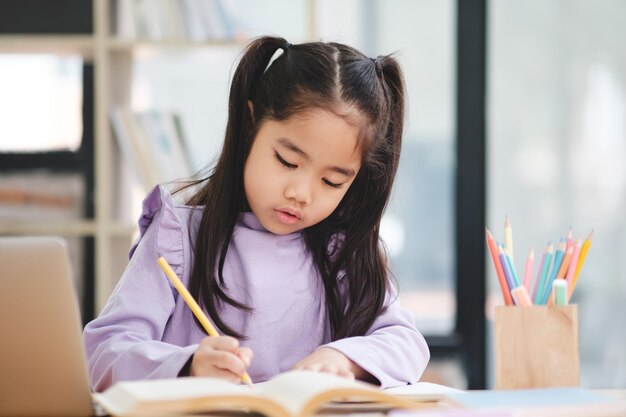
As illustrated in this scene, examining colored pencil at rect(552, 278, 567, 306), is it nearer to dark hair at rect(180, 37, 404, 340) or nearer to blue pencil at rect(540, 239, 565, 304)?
blue pencil at rect(540, 239, 565, 304)

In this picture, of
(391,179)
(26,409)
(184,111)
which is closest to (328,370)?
(26,409)

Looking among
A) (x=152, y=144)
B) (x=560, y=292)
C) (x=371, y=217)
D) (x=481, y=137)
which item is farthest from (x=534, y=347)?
(x=481, y=137)

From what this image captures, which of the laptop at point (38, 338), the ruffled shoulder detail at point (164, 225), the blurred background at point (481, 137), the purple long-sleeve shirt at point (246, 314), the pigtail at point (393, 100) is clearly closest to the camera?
the laptop at point (38, 338)

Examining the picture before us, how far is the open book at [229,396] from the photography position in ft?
2.84

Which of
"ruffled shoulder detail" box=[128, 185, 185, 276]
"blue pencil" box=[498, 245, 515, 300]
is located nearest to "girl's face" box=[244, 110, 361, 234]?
"ruffled shoulder detail" box=[128, 185, 185, 276]

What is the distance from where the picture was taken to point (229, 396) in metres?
0.88

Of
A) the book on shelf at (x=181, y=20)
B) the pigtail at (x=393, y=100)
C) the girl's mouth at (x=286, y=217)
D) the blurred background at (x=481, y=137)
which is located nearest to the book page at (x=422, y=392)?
the girl's mouth at (x=286, y=217)

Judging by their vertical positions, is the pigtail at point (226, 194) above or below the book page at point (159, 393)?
above

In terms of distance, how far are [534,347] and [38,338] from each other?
0.52 m

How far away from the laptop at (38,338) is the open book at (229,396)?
0.04 metres

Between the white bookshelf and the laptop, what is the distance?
5.62ft

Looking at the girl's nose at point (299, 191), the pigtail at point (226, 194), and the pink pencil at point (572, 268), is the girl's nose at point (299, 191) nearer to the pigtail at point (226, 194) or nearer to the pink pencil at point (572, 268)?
the pigtail at point (226, 194)

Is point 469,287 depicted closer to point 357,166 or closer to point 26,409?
point 357,166

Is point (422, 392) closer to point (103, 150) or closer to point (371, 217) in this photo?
point (371, 217)
